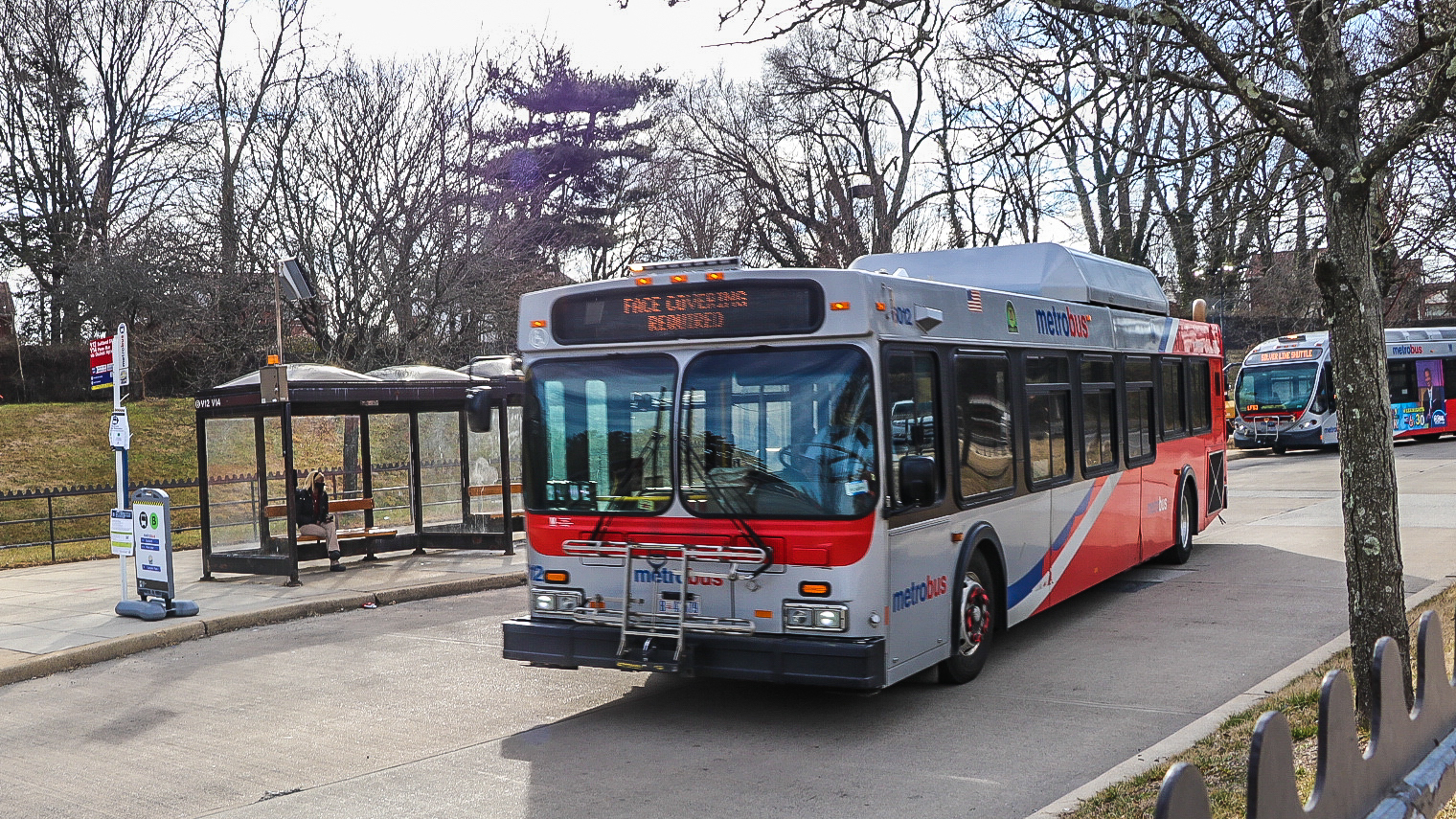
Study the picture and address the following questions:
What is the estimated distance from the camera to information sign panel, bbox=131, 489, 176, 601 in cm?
1174

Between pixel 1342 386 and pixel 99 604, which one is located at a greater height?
pixel 1342 386

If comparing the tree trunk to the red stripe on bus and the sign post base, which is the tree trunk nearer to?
the red stripe on bus

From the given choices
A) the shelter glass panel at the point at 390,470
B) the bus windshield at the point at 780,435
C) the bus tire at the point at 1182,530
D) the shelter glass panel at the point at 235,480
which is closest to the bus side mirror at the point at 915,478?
the bus windshield at the point at 780,435

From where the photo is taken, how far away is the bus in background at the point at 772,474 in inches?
273

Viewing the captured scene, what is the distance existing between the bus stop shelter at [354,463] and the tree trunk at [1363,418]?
28.4 ft

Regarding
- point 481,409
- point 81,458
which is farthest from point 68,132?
point 481,409

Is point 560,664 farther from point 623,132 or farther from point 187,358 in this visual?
point 623,132

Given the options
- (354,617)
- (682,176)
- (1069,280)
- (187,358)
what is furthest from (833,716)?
(187,358)

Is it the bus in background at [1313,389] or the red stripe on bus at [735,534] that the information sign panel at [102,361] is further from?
the bus in background at [1313,389]

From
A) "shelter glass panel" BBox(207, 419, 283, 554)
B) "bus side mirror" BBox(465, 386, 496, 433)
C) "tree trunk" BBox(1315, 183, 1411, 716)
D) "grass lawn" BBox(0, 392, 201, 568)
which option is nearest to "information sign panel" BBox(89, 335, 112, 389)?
"shelter glass panel" BBox(207, 419, 283, 554)

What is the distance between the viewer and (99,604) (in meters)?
13.0

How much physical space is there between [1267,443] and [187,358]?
29.4 meters

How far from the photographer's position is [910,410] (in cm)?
737

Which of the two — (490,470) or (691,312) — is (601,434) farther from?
(490,470)
